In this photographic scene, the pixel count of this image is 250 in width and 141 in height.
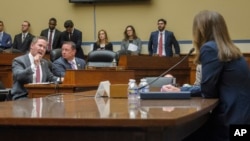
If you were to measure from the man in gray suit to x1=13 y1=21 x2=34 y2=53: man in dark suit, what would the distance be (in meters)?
6.57

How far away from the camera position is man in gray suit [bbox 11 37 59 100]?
17.9 feet

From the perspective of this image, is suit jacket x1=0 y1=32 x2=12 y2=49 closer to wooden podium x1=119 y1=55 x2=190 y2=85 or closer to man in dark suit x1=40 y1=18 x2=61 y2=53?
man in dark suit x1=40 y1=18 x2=61 y2=53

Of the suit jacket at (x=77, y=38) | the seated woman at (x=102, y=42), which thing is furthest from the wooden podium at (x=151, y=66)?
the suit jacket at (x=77, y=38)

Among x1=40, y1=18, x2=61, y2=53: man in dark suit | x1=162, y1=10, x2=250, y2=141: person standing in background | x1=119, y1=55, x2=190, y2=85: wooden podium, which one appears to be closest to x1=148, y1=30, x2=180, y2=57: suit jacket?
x1=119, y1=55, x2=190, y2=85: wooden podium

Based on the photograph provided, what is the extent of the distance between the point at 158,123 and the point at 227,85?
1425 mm

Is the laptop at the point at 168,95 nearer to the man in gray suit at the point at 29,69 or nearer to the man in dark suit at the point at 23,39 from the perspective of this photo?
the man in gray suit at the point at 29,69

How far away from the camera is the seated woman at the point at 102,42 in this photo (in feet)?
38.6

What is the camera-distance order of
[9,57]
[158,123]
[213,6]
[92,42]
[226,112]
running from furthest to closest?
[92,42] < [213,6] < [9,57] < [226,112] < [158,123]

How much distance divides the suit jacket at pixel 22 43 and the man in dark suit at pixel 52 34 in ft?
1.22

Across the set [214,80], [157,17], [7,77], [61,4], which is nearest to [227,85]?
[214,80]

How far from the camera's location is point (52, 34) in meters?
12.3

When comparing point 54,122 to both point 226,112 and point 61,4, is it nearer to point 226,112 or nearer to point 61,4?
point 226,112

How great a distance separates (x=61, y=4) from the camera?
13.0 metres

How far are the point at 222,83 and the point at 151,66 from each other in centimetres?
684
